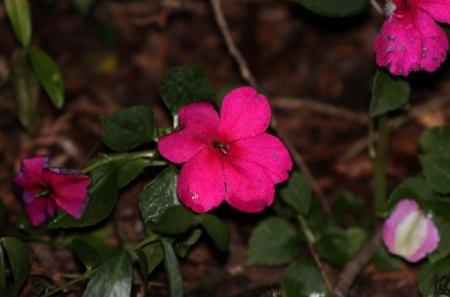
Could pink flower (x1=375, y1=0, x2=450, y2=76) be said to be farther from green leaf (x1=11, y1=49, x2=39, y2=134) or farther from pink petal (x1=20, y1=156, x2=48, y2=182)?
green leaf (x1=11, y1=49, x2=39, y2=134)

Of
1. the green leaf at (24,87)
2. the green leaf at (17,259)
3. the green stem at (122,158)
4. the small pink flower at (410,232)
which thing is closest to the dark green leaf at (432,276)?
the small pink flower at (410,232)

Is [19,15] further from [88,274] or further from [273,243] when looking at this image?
[273,243]

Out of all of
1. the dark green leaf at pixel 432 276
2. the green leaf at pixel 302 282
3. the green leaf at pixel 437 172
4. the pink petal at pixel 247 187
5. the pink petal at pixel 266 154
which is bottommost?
the green leaf at pixel 302 282

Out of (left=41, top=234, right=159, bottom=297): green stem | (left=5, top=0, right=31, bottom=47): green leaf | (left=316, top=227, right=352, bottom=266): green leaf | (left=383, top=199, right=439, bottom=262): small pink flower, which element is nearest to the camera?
(left=41, top=234, right=159, bottom=297): green stem

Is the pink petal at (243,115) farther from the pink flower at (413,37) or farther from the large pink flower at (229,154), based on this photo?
the pink flower at (413,37)

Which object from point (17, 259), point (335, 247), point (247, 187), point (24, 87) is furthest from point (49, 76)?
point (335, 247)

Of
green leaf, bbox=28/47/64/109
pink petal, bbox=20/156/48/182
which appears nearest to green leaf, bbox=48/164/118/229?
pink petal, bbox=20/156/48/182
